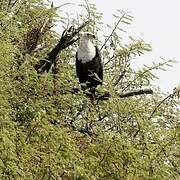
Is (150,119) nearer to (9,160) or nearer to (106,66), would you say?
(9,160)

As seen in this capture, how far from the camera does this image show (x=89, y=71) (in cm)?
505

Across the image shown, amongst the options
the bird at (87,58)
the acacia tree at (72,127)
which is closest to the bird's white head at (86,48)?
the bird at (87,58)

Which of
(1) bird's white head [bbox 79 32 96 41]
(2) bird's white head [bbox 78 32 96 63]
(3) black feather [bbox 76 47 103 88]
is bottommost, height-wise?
(3) black feather [bbox 76 47 103 88]

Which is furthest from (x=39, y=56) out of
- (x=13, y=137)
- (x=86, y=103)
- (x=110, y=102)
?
(x=13, y=137)

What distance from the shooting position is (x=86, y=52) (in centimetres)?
525

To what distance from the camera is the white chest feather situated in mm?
5187

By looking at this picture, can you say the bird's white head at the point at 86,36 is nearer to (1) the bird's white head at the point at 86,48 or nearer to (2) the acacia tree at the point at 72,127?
(1) the bird's white head at the point at 86,48

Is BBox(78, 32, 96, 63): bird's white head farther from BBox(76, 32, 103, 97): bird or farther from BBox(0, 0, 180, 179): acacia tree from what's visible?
BBox(0, 0, 180, 179): acacia tree

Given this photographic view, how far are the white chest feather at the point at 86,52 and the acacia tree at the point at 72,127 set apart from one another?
2.71ft

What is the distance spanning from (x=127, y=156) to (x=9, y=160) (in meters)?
0.64

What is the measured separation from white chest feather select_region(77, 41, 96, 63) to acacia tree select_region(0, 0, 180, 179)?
Result: 2.71 ft

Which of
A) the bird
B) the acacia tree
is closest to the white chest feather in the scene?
the bird

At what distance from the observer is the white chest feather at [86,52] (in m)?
5.19

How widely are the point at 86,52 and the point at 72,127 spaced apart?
1.56 metres
